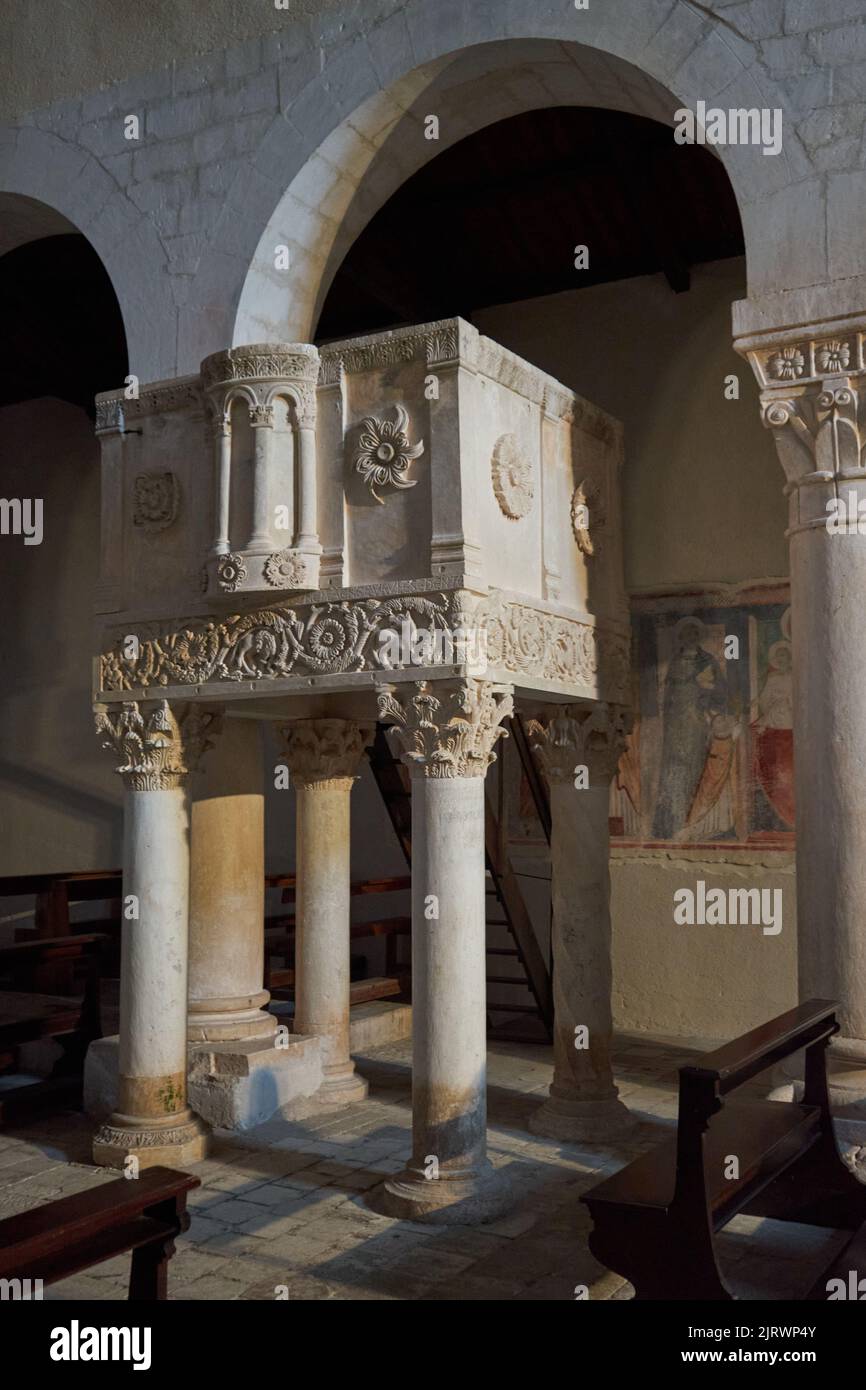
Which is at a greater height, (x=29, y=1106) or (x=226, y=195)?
(x=226, y=195)

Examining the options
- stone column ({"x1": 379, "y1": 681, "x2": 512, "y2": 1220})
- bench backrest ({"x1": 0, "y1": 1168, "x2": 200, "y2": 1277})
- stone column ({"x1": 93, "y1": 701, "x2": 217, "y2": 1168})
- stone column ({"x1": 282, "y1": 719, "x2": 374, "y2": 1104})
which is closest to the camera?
bench backrest ({"x1": 0, "y1": 1168, "x2": 200, "y2": 1277})

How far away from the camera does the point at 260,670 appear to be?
561 cm

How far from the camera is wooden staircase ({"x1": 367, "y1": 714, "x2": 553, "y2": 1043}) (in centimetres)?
849

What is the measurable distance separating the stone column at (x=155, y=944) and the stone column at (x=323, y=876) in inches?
49.8

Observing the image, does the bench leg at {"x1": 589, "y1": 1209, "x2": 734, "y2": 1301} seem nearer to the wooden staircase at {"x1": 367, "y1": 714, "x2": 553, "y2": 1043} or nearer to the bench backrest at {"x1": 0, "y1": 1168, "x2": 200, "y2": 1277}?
the bench backrest at {"x1": 0, "y1": 1168, "x2": 200, "y2": 1277}

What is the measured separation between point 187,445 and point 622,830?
4584 millimetres

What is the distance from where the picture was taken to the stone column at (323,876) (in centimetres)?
716

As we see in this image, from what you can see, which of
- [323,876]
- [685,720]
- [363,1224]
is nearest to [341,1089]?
[323,876]

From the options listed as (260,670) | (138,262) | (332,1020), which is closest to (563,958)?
(332,1020)

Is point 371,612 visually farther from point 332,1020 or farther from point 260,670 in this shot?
point 332,1020

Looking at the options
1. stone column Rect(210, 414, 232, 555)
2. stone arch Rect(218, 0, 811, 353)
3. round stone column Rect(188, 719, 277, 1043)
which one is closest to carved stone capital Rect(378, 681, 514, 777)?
stone column Rect(210, 414, 232, 555)

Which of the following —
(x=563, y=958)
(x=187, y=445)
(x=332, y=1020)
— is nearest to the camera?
(x=187, y=445)

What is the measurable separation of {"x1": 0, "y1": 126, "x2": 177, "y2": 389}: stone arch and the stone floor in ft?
12.6

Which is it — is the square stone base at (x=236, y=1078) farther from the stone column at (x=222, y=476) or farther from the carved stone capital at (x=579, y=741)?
the stone column at (x=222, y=476)
